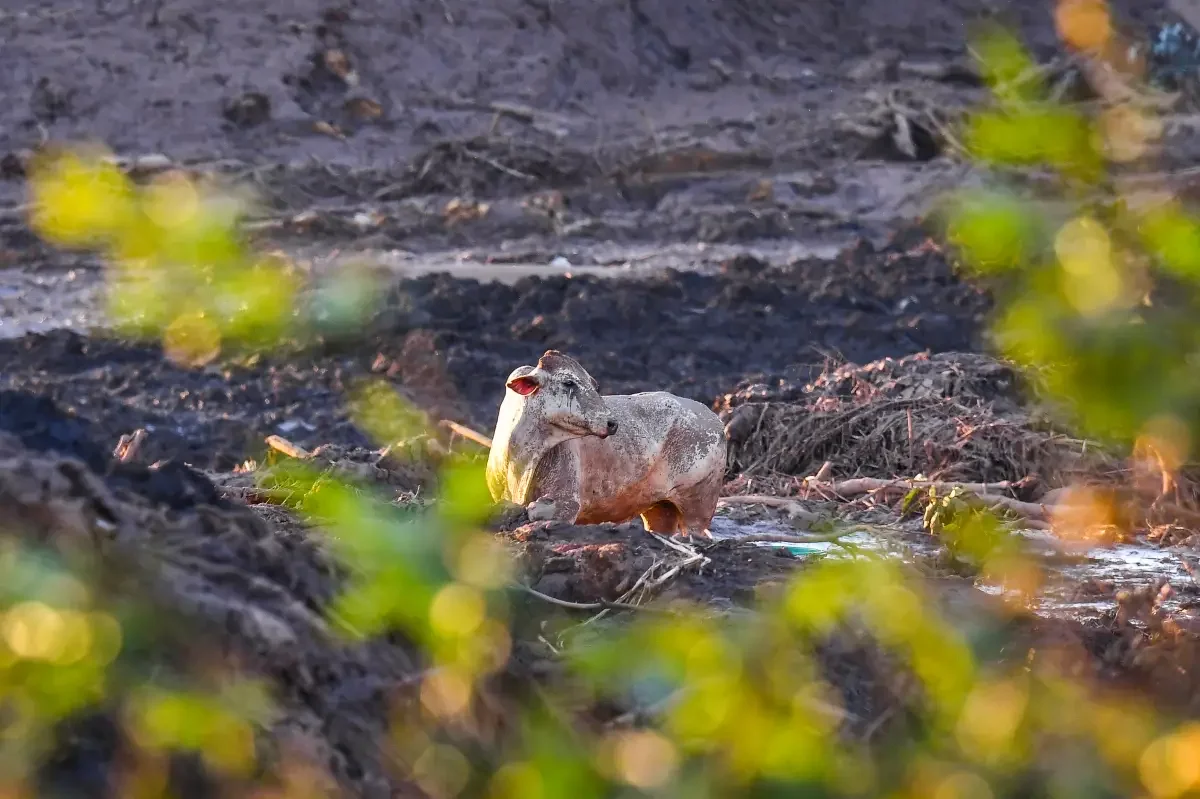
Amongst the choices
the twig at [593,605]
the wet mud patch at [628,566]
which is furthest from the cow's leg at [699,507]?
the twig at [593,605]

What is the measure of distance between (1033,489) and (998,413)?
4.15 ft

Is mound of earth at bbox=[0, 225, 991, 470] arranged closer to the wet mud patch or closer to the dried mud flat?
the dried mud flat

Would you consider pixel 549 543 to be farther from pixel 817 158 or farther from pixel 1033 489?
pixel 817 158

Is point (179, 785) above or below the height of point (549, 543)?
above

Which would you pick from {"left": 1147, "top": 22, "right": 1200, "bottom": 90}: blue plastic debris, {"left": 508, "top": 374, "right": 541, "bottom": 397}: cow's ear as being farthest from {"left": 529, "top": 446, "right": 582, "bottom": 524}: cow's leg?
{"left": 1147, "top": 22, "right": 1200, "bottom": 90}: blue plastic debris

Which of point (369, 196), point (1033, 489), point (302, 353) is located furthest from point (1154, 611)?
point (369, 196)

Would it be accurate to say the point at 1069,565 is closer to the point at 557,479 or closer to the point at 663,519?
the point at 663,519

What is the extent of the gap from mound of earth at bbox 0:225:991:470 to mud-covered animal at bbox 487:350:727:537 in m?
3.12

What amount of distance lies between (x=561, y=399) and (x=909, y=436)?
3207mm

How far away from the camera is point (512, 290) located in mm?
12133

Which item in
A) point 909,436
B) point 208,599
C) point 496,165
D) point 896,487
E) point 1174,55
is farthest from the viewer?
point 1174,55

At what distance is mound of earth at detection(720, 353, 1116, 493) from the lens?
781 centimetres

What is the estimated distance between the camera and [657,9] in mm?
21219

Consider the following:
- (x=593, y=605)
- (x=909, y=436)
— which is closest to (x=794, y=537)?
(x=909, y=436)
